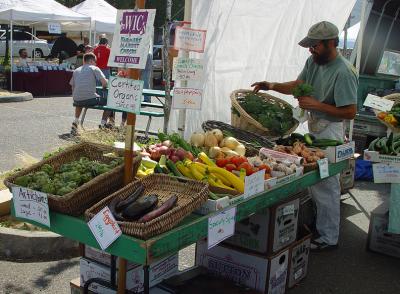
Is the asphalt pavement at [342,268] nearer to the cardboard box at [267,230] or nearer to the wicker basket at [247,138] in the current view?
the cardboard box at [267,230]

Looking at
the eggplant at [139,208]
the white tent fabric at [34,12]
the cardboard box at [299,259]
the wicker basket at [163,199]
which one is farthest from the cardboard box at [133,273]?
the white tent fabric at [34,12]

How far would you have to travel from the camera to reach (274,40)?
6.14m

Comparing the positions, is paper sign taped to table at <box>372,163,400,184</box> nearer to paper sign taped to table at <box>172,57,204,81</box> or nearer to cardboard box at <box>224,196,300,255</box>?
cardboard box at <box>224,196,300,255</box>

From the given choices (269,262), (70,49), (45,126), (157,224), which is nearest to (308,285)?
(269,262)

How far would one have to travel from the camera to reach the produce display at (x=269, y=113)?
452cm

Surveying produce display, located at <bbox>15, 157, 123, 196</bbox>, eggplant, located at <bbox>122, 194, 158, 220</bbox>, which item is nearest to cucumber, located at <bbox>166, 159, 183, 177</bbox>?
produce display, located at <bbox>15, 157, 123, 196</bbox>

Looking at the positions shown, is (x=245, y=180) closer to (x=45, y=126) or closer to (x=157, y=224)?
(x=157, y=224)

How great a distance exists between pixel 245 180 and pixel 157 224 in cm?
82

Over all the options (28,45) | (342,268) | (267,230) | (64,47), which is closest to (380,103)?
(342,268)

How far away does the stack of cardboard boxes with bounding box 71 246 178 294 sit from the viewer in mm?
3047

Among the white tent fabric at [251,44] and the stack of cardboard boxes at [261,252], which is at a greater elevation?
the white tent fabric at [251,44]

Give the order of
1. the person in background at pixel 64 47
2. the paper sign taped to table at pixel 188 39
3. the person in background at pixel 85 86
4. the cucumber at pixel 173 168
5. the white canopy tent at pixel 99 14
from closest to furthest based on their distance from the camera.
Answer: the cucumber at pixel 173 168 < the paper sign taped to table at pixel 188 39 < the person in background at pixel 85 86 < the white canopy tent at pixel 99 14 < the person in background at pixel 64 47

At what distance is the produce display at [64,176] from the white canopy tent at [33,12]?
12156 millimetres

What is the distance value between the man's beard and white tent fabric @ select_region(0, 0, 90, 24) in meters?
11.6
